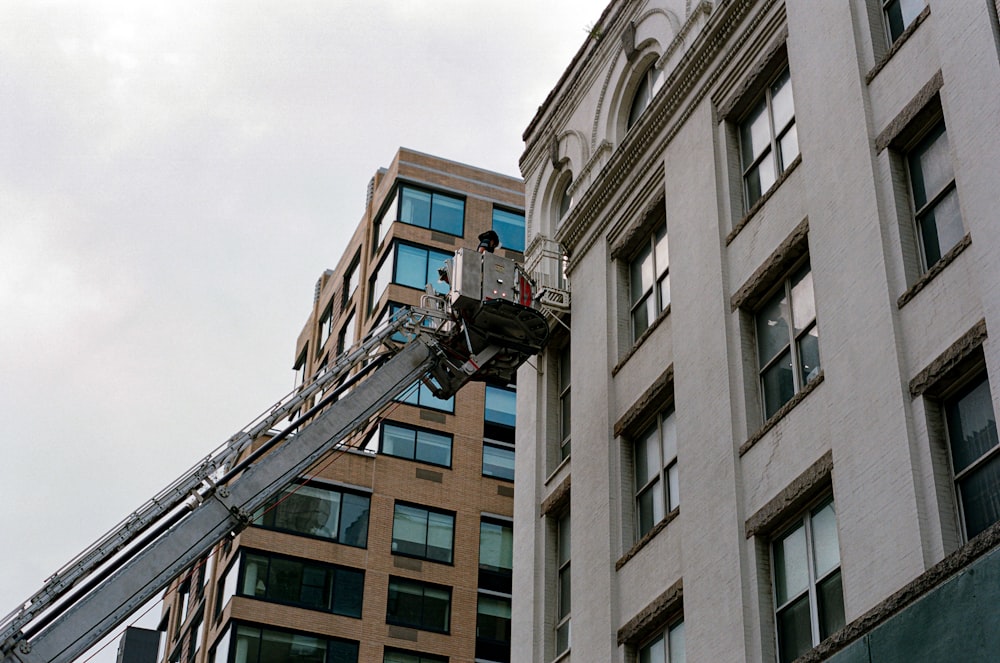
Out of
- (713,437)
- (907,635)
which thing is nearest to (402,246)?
(713,437)

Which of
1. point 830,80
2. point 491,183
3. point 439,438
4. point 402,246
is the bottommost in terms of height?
point 830,80

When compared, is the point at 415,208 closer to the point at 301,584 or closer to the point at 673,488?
the point at 301,584

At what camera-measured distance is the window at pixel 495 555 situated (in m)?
49.8

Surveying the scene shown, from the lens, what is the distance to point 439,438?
5269 centimetres

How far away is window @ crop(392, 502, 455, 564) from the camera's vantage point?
49.7 m

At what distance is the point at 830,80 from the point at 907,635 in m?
8.95

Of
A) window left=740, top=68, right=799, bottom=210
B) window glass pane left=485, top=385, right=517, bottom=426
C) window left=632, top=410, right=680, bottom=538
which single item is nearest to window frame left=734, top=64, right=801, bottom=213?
window left=740, top=68, right=799, bottom=210

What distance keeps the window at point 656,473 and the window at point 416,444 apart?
2611 cm

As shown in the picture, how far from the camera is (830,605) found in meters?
19.1

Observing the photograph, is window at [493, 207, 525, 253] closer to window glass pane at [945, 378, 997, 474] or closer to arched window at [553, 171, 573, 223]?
arched window at [553, 171, 573, 223]

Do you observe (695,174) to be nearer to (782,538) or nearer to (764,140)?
(764,140)

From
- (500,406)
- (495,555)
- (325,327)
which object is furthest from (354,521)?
(325,327)

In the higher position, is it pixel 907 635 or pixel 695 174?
pixel 695 174

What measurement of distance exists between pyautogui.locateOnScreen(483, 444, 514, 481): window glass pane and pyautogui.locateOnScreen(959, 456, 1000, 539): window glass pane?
3581 centimetres
